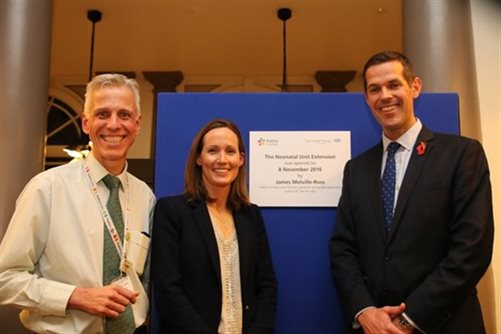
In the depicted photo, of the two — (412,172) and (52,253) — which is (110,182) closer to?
(52,253)

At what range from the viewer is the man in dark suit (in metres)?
2.09

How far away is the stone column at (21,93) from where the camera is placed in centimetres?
360

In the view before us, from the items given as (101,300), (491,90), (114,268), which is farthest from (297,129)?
(491,90)

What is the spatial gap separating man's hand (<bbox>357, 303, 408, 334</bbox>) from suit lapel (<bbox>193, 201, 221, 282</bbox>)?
0.63m

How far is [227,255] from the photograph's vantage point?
2.34 meters

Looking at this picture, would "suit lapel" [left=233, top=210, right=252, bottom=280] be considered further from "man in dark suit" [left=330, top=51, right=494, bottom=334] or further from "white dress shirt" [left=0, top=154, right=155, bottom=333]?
"white dress shirt" [left=0, top=154, right=155, bottom=333]

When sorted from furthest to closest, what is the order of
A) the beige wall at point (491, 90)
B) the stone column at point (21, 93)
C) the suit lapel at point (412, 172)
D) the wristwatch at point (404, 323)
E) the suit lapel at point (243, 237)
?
the stone column at point (21, 93), the beige wall at point (491, 90), the suit lapel at point (243, 237), the suit lapel at point (412, 172), the wristwatch at point (404, 323)

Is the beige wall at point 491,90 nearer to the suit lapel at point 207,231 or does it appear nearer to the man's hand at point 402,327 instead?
the man's hand at point 402,327

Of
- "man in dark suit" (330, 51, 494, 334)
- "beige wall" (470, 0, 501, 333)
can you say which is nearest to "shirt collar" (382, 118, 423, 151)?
"man in dark suit" (330, 51, 494, 334)

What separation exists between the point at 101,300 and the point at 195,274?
42 centimetres

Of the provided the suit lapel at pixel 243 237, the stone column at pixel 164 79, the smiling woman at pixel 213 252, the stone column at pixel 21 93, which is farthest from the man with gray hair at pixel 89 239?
the stone column at pixel 164 79

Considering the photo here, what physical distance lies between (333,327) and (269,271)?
54 centimetres

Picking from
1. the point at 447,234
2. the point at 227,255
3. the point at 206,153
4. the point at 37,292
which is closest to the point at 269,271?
the point at 227,255

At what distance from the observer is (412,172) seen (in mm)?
2279
